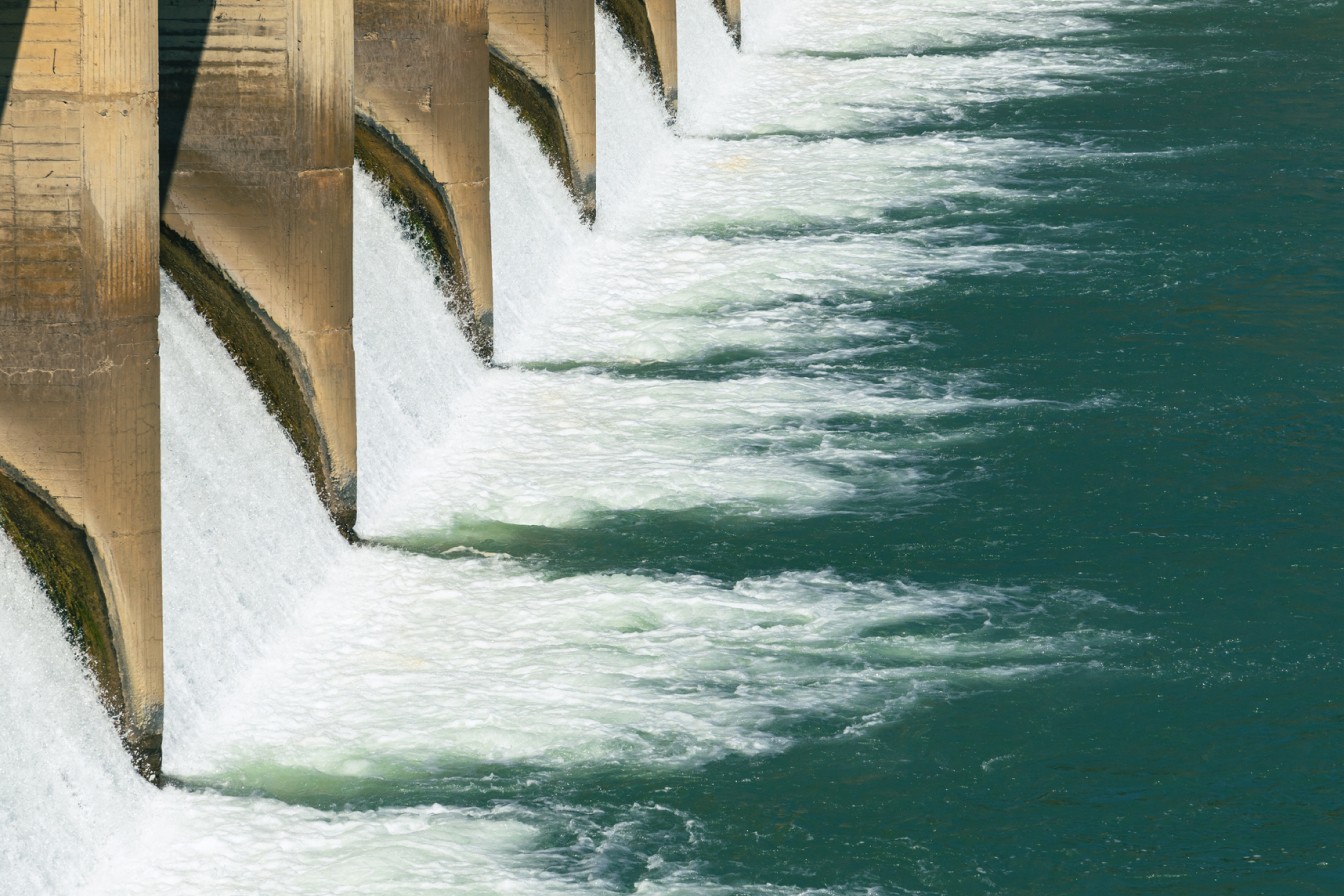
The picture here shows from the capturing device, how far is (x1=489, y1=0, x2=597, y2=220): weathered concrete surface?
2280cm

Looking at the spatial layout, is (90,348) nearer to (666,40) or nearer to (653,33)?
(653,33)

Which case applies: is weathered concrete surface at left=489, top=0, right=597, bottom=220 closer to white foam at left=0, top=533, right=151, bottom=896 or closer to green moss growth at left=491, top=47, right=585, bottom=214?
green moss growth at left=491, top=47, right=585, bottom=214

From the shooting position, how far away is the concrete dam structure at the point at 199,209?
1205 centimetres

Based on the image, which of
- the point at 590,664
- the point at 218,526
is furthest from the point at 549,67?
the point at 590,664

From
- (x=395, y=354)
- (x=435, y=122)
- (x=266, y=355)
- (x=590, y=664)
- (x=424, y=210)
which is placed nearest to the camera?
(x=590, y=664)

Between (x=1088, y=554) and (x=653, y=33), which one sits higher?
(x=653, y=33)

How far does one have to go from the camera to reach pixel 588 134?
2347cm

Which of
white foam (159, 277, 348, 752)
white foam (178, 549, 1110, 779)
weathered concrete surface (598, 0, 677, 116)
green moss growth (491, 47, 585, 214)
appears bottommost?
white foam (178, 549, 1110, 779)

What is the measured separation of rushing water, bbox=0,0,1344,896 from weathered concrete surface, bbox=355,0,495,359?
47 centimetres

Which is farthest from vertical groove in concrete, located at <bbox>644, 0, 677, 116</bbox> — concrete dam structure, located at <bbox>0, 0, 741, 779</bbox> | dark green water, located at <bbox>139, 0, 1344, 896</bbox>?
concrete dam structure, located at <bbox>0, 0, 741, 779</bbox>

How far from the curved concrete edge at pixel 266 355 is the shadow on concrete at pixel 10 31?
12.1ft

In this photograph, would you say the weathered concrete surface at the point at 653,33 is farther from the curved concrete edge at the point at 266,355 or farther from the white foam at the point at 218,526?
the white foam at the point at 218,526

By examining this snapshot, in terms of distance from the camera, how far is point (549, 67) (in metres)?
22.8

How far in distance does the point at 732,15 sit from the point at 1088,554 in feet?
64.2
